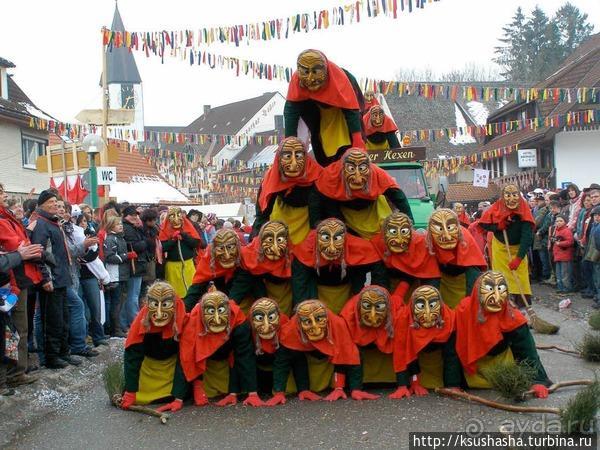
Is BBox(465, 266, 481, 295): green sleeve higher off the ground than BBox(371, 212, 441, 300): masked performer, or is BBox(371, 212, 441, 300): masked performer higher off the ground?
BBox(371, 212, 441, 300): masked performer

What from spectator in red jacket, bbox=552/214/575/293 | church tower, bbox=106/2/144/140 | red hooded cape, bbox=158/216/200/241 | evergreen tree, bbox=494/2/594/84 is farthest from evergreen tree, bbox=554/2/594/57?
red hooded cape, bbox=158/216/200/241

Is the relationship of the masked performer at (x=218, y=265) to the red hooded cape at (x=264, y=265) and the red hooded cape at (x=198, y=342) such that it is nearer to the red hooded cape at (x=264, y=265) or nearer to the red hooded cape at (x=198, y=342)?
the red hooded cape at (x=264, y=265)

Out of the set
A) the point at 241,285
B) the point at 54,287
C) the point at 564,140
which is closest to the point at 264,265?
the point at 241,285

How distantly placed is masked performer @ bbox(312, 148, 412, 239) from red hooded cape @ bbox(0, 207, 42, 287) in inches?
114

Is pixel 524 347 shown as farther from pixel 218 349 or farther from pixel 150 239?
pixel 150 239

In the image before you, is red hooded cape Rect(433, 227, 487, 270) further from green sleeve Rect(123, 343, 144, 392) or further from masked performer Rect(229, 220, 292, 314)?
green sleeve Rect(123, 343, 144, 392)

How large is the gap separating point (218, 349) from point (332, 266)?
132 centimetres

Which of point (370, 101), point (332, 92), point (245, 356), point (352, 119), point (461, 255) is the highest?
point (370, 101)

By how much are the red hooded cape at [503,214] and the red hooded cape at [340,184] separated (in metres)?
3.29

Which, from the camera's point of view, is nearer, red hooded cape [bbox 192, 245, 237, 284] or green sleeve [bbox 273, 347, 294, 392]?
green sleeve [bbox 273, 347, 294, 392]

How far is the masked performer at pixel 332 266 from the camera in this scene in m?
7.24

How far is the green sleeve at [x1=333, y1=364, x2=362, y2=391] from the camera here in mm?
7012

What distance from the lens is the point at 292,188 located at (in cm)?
785

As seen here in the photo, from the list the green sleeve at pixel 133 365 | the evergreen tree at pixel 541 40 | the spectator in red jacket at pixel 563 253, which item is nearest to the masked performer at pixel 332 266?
the green sleeve at pixel 133 365
